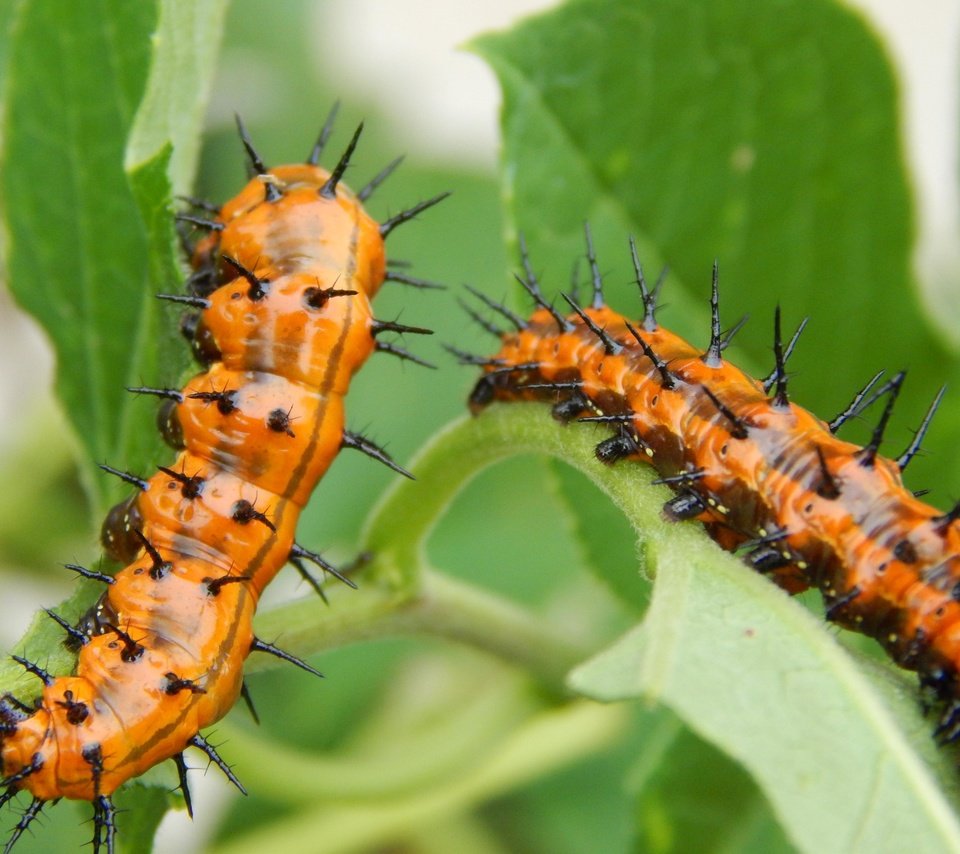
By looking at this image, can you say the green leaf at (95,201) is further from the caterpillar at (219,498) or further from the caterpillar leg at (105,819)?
the caterpillar leg at (105,819)

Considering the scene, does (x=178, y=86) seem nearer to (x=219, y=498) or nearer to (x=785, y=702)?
(x=219, y=498)

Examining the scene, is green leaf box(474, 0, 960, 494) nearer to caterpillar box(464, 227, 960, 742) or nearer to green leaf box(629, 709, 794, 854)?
caterpillar box(464, 227, 960, 742)

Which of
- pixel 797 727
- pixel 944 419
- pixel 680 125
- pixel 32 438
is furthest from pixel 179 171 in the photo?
pixel 32 438

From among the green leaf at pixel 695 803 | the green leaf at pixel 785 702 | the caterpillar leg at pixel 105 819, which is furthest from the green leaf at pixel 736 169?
the caterpillar leg at pixel 105 819

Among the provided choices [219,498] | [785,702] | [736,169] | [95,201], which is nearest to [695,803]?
[785,702]

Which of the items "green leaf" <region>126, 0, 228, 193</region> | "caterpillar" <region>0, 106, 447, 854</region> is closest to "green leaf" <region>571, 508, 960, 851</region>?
"caterpillar" <region>0, 106, 447, 854</region>

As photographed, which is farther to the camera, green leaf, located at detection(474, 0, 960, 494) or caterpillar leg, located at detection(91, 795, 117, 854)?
green leaf, located at detection(474, 0, 960, 494)
